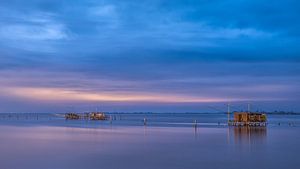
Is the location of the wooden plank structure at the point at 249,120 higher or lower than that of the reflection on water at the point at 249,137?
higher

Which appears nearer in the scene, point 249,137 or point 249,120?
point 249,137

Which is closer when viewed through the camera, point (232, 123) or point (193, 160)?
point (193, 160)

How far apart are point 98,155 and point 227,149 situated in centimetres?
1156

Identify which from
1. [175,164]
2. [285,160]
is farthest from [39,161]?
[285,160]

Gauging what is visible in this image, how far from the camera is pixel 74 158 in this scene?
31875mm

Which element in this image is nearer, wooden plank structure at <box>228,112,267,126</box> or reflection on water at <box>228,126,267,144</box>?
reflection on water at <box>228,126,267,144</box>

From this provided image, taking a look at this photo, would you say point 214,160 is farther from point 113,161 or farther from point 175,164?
point 113,161

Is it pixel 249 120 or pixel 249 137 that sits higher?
pixel 249 120

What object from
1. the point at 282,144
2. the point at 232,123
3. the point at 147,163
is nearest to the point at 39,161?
the point at 147,163

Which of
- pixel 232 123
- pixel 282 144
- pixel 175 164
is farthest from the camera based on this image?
pixel 232 123

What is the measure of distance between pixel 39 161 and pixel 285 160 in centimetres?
1686

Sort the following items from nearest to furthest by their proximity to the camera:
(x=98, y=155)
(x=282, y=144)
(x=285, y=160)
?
(x=285, y=160) < (x=98, y=155) < (x=282, y=144)

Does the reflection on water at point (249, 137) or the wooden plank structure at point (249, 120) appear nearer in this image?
the reflection on water at point (249, 137)

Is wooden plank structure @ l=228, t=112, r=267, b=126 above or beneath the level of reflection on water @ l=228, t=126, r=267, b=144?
above
